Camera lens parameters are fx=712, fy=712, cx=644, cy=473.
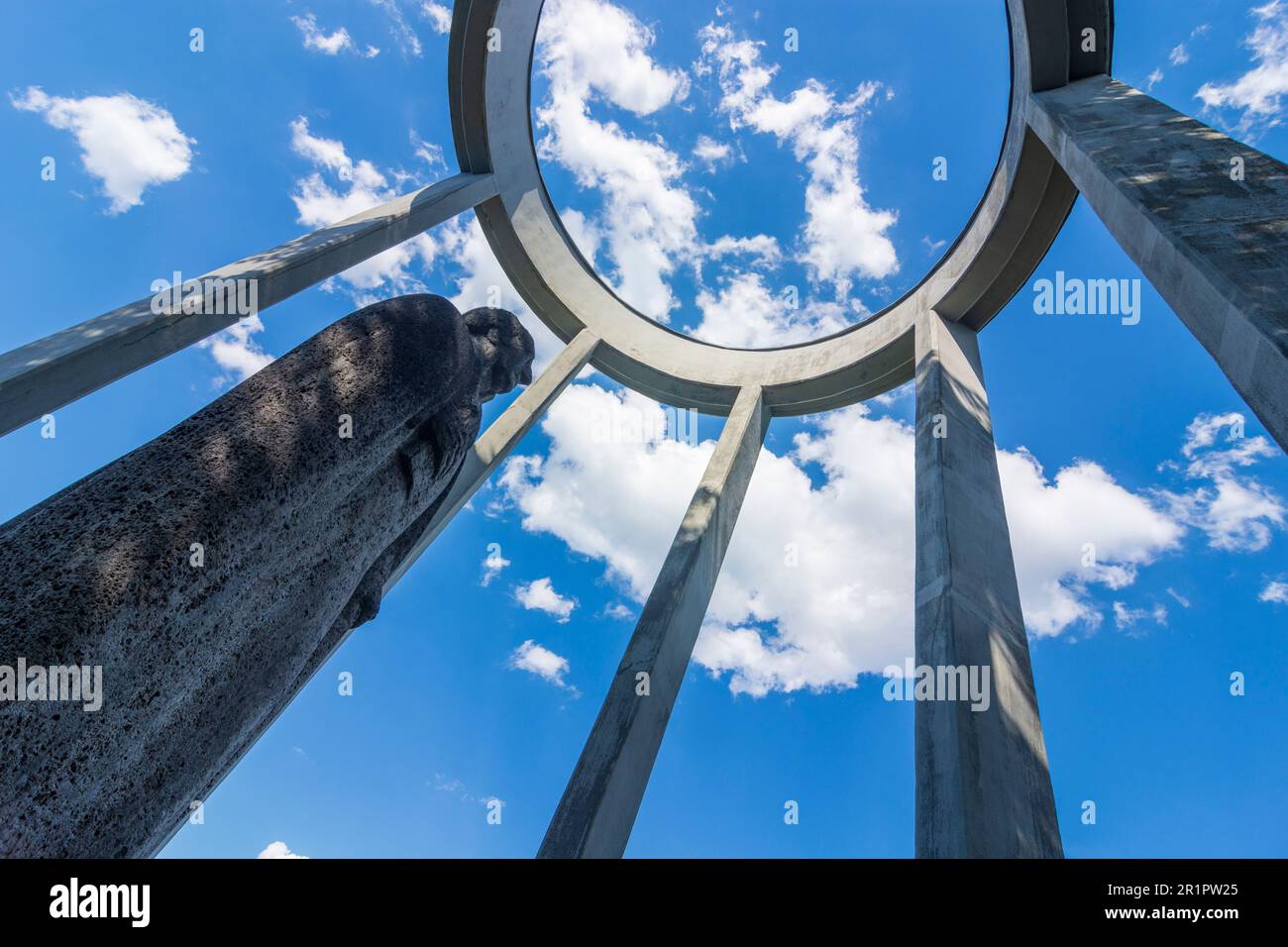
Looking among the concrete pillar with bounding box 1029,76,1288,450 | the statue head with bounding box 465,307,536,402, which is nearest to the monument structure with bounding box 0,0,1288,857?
the concrete pillar with bounding box 1029,76,1288,450

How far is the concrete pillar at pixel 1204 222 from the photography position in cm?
418

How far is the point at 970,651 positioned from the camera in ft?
20.4

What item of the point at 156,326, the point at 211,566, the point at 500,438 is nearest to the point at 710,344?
the point at 500,438

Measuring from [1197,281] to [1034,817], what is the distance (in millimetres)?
3948

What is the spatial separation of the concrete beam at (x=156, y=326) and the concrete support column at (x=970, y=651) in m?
7.85

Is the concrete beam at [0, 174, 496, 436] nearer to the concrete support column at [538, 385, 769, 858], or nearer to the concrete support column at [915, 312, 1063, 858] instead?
the concrete support column at [538, 385, 769, 858]

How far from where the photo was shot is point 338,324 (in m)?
5.26

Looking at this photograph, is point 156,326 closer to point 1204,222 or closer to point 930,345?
point 1204,222

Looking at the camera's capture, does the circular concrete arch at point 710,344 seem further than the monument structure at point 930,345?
Yes

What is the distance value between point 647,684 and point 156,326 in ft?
20.7

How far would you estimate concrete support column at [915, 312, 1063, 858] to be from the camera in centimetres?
496

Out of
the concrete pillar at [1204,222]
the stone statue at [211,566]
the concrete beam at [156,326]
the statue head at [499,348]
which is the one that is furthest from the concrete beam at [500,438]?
the concrete pillar at [1204,222]

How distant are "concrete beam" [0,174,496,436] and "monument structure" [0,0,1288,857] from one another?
0.03 meters

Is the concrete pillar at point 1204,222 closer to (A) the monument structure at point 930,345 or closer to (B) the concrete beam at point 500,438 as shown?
(A) the monument structure at point 930,345
